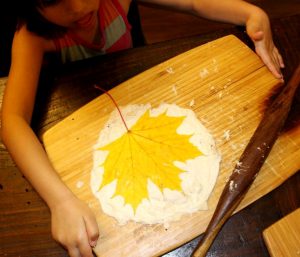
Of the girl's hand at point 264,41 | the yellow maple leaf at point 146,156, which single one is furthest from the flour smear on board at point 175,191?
the girl's hand at point 264,41

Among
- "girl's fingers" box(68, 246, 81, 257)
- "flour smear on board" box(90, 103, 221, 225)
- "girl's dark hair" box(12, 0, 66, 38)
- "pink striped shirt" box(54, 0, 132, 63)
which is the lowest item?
"girl's fingers" box(68, 246, 81, 257)

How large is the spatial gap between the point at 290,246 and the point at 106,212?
0.36 meters

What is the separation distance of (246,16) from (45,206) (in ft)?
2.36

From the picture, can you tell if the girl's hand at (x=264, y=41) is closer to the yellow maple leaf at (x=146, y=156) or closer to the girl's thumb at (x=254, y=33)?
the girl's thumb at (x=254, y=33)

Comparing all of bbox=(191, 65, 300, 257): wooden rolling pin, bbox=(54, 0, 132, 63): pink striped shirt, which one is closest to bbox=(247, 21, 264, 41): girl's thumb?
bbox=(191, 65, 300, 257): wooden rolling pin

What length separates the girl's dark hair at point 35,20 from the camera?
2.46 feet

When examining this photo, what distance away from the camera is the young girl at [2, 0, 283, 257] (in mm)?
678

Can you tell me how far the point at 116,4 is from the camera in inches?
38.9

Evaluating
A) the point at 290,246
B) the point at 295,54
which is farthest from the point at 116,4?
the point at 290,246

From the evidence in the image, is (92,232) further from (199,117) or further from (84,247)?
(199,117)

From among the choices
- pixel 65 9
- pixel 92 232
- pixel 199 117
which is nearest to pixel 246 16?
pixel 199 117

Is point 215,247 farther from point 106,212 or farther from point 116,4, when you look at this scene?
point 116,4

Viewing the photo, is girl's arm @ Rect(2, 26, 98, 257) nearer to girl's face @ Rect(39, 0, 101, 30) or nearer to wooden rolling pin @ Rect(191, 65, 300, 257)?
girl's face @ Rect(39, 0, 101, 30)

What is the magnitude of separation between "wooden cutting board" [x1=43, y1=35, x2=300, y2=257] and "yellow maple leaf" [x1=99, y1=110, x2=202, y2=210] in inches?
2.1
